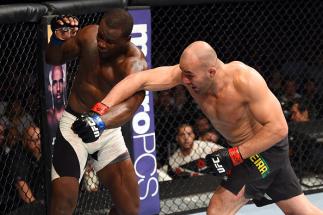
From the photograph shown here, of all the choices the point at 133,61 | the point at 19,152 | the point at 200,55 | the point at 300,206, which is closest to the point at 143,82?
the point at 133,61

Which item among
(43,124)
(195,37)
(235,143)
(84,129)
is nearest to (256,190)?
(235,143)

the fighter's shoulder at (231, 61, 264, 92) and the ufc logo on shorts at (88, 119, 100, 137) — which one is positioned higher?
the fighter's shoulder at (231, 61, 264, 92)

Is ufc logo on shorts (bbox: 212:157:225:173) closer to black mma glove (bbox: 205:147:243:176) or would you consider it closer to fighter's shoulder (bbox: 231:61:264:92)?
black mma glove (bbox: 205:147:243:176)

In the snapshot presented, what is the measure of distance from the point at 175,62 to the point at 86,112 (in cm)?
229

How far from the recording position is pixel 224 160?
111 inches

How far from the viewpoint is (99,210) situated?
4012 mm

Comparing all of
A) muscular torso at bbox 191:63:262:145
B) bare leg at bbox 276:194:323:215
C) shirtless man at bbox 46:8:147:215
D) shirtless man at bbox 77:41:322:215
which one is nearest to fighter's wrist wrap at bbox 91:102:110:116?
shirtless man at bbox 77:41:322:215

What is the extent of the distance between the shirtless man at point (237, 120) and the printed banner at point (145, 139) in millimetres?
861

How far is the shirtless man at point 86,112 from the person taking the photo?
3.14 m

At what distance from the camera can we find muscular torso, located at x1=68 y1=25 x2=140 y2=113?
3.18 m

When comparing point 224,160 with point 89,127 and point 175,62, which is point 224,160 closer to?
point 89,127

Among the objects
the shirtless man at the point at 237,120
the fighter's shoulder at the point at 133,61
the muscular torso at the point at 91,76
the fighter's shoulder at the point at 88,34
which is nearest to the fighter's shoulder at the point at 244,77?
the shirtless man at the point at 237,120

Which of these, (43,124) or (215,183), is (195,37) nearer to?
(215,183)

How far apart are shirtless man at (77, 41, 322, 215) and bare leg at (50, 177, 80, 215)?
527 mm
